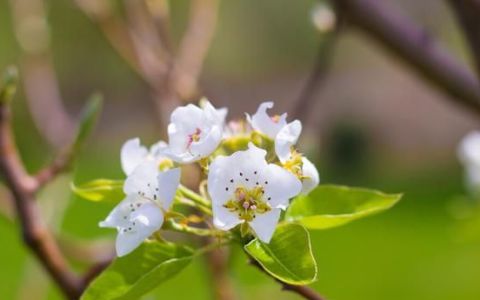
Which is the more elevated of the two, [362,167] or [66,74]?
[362,167]

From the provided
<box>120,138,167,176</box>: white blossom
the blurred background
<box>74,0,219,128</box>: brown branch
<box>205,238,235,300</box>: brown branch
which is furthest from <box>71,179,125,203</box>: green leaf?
the blurred background

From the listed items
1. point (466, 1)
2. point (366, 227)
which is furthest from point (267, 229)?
point (366, 227)

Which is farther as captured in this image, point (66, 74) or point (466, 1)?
point (66, 74)

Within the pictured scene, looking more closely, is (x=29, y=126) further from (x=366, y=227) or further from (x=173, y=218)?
(x=173, y=218)

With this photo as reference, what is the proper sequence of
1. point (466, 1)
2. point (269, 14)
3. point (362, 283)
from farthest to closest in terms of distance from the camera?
point (269, 14), point (362, 283), point (466, 1)

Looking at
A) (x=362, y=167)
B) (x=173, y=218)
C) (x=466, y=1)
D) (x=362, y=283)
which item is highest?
(x=466, y=1)

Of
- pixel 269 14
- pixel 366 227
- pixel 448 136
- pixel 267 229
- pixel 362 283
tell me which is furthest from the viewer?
pixel 269 14
